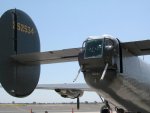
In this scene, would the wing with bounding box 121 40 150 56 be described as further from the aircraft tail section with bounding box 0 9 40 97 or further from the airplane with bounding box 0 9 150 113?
the aircraft tail section with bounding box 0 9 40 97

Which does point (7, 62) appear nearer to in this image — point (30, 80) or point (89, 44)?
point (30, 80)

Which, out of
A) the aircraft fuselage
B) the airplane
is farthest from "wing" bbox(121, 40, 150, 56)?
the aircraft fuselage

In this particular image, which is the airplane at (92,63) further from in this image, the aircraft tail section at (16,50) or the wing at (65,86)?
the wing at (65,86)

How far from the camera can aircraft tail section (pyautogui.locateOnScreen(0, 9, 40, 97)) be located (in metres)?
15.7

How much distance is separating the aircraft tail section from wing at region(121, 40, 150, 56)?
17.1 feet

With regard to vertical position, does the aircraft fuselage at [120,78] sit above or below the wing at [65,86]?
above

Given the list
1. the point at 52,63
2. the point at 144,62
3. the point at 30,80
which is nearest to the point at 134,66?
the point at 144,62

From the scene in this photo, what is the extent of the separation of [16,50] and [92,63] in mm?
5210

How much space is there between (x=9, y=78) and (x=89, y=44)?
4.71m

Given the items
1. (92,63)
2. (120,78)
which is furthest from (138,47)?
(92,63)

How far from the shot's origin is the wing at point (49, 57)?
14102 mm

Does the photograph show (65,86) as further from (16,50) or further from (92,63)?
(92,63)

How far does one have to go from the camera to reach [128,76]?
44.8ft

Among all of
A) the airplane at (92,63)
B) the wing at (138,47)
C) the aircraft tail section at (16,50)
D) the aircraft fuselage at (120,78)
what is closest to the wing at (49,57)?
the airplane at (92,63)
